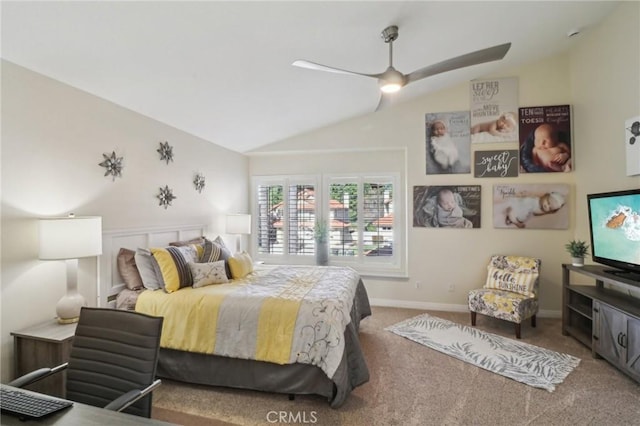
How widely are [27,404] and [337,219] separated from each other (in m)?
4.44

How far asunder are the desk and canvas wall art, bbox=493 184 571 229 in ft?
15.5

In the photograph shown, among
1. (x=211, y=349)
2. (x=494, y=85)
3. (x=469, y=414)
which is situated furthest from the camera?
(x=494, y=85)

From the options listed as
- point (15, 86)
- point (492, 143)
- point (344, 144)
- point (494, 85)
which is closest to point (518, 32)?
point (494, 85)

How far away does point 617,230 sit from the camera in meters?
3.09

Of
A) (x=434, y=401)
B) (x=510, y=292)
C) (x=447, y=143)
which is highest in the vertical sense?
(x=447, y=143)

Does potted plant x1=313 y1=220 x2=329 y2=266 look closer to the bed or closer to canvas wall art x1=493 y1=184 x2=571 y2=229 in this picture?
the bed

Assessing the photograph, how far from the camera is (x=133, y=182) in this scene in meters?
3.28

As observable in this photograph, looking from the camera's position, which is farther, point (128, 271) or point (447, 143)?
point (447, 143)

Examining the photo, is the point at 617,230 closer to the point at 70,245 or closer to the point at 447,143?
the point at 447,143

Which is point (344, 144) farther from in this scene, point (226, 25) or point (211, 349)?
point (211, 349)

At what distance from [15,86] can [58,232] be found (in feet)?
3.63

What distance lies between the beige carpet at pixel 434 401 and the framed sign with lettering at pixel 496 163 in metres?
2.48

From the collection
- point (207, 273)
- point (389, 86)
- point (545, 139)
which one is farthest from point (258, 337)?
point (545, 139)

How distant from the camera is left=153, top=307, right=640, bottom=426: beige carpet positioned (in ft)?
7.44
